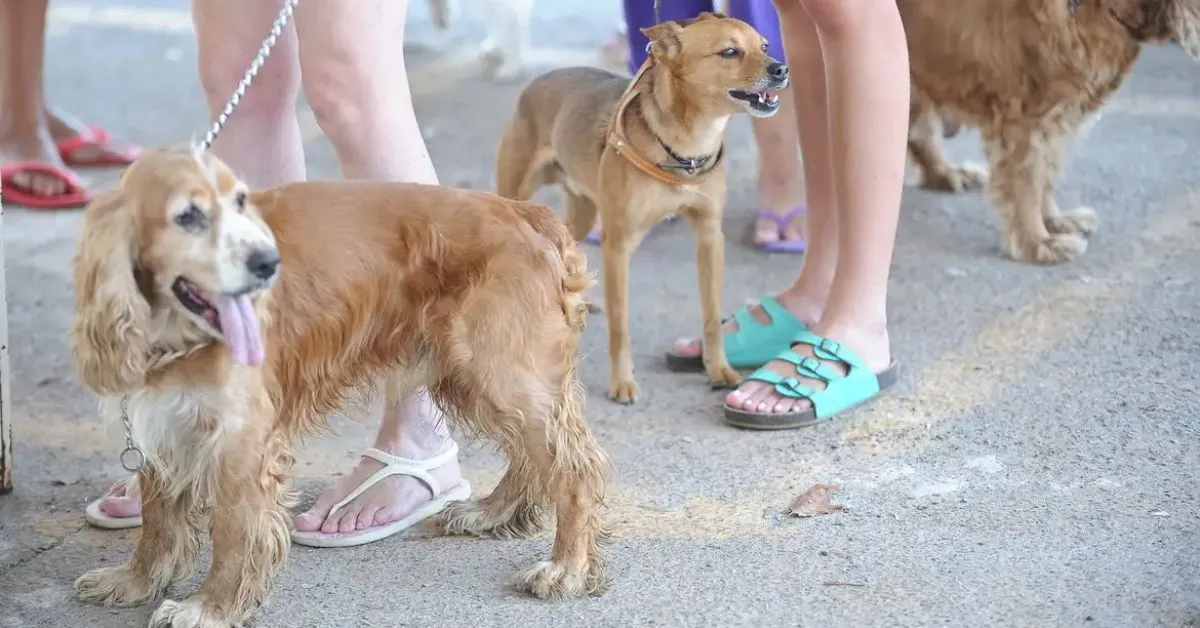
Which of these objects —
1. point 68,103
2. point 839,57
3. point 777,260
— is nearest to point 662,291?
point 777,260

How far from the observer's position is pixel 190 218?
6.79ft

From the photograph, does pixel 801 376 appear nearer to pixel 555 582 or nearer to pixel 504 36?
pixel 555 582

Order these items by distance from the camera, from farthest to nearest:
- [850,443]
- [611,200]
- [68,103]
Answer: [68,103] → [611,200] → [850,443]

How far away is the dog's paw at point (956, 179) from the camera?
16.2 feet

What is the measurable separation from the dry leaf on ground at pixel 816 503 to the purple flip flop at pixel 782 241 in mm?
1651

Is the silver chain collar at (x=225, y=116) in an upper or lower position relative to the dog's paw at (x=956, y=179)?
upper

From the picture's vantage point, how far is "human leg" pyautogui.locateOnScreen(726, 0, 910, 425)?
3.12 metres

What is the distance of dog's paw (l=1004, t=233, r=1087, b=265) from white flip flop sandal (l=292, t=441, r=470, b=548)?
2165 mm

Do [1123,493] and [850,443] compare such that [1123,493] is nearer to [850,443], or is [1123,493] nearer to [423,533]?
[850,443]

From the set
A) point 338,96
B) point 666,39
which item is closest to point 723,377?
point 666,39

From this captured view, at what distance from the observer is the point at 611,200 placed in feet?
11.4

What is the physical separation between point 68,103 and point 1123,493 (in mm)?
5010

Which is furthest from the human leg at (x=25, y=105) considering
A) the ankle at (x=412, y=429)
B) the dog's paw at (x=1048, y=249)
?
the dog's paw at (x=1048, y=249)

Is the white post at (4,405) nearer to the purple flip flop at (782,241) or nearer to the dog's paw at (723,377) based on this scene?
the dog's paw at (723,377)
